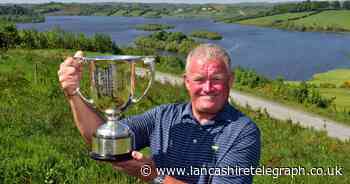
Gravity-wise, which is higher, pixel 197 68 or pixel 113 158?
pixel 197 68

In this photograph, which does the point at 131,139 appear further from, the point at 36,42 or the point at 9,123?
the point at 36,42

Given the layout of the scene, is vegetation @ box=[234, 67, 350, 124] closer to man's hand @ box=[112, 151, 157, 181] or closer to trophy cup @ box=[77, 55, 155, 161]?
man's hand @ box=[112, 151, 157, 181]

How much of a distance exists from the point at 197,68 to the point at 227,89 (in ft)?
0.59

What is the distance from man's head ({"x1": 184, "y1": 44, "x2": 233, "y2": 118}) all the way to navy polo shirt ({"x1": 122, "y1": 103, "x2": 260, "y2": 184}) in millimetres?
98

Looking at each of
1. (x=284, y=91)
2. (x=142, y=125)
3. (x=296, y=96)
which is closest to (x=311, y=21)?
(x=284, y=91)

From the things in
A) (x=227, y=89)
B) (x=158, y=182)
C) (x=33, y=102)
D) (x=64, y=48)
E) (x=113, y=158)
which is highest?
(x=227, y=89)

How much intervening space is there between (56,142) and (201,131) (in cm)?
424

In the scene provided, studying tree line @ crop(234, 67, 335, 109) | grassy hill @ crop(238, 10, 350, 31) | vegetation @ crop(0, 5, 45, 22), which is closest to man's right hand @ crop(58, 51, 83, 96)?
tree line @ crop(234, 67, 335, 109)

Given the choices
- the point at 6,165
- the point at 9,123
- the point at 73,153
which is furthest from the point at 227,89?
the point at 9,123

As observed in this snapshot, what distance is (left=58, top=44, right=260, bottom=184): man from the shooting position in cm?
249

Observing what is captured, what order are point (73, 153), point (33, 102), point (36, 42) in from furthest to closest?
1. point (36, 42)
2. point (33, 102)
3. point (73, 153)

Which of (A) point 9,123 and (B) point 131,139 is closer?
(B) point 131,139

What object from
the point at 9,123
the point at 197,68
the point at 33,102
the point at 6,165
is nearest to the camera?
the point at 197,68

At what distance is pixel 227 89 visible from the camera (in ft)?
8.37
